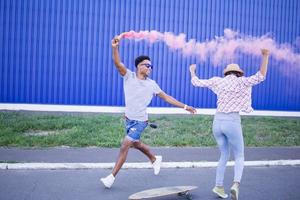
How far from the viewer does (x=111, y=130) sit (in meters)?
10.7

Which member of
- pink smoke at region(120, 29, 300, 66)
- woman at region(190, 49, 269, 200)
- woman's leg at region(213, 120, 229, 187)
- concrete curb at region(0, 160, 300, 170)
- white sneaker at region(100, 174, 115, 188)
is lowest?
concrete curb at region(0, 160, 300, 170)

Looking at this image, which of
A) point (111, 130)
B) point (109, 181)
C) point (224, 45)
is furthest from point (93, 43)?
point (109, 181)

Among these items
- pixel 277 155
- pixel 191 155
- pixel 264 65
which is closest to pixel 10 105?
pixel 191 155

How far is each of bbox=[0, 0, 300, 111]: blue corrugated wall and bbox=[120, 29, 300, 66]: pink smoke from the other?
0.57ft

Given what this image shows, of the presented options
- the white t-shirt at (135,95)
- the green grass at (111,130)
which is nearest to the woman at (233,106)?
the white t-shirt at (135,95)

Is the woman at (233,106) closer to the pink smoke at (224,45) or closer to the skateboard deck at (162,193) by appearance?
the skateboard deck at (162,193)

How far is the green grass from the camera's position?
9.59 m

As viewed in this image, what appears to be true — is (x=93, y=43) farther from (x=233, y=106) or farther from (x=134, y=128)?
(x=233, y=106)

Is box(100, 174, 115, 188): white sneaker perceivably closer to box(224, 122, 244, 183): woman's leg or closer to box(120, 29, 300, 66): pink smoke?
box(224, 122, 244, 183): woman's leg

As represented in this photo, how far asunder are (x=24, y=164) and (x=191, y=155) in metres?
3.11

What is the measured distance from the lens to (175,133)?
10883 millimetres

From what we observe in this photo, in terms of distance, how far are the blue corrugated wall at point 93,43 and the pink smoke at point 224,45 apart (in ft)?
0.57

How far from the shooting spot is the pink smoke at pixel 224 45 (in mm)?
13508

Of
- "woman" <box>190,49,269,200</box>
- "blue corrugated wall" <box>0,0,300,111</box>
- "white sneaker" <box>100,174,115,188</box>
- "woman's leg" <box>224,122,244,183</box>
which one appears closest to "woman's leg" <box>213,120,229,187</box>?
"woman" <box>190,49,269,200</box>
